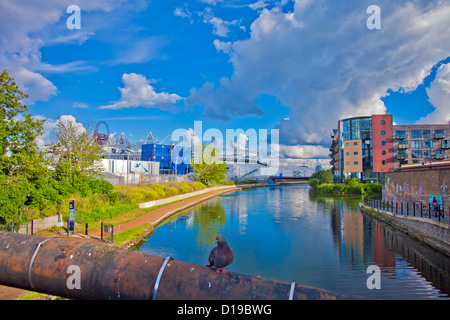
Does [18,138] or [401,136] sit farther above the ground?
[401,136]

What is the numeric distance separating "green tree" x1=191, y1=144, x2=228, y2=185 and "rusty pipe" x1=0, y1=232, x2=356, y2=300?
66.8 meters

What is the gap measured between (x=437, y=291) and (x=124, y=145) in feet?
416

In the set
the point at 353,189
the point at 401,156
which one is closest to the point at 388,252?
the point at 353,189

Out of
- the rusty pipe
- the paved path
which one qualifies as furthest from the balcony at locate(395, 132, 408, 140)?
the rusty pipe

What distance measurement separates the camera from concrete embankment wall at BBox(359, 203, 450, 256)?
53.1 feet

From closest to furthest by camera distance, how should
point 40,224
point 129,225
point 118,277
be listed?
point 118,277 < point 40,224 < point 129,225

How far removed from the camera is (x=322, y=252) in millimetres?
17641

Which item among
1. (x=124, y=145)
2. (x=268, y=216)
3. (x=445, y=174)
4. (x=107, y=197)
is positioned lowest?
(x=268, y=216)

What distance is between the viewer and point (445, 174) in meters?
20.0

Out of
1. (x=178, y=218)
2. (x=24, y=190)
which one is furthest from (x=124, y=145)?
(x=24, y=190)

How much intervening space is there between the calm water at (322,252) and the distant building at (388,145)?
41388 millimetres

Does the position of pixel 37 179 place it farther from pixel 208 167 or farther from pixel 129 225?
pixel 208 167

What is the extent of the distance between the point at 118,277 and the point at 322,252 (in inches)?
669
